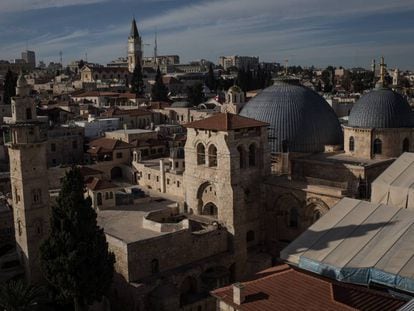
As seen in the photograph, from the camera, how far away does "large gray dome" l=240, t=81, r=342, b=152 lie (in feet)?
97.3

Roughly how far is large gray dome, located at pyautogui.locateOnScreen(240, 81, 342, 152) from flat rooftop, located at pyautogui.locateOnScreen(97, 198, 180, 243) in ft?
25.7

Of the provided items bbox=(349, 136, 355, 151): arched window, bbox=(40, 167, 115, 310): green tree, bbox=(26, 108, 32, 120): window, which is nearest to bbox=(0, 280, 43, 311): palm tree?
bbox=(40, 167, 115, 310): green tree

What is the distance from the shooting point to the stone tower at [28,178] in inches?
930

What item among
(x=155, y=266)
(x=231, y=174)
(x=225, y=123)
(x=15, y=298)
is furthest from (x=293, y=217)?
(x=15, y=298)

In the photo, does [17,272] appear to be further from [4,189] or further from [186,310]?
[4,189]

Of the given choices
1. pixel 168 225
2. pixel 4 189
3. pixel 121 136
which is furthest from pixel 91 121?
pixel 168 225

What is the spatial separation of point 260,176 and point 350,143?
5979 mm

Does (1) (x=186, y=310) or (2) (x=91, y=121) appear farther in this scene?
(2) (x=91, y=121)

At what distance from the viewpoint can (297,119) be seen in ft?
97.8

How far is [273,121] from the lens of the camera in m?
30.0

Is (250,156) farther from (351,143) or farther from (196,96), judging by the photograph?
(196,96)

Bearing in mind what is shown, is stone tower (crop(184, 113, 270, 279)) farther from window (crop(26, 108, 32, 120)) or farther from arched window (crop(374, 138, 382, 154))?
window (crop(26, 108, 32, 120))

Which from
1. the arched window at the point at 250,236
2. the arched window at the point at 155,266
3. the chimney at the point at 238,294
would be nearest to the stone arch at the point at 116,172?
the arched window at the point at 250,236

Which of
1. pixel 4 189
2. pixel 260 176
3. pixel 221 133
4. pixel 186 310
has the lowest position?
pixel 186 310
